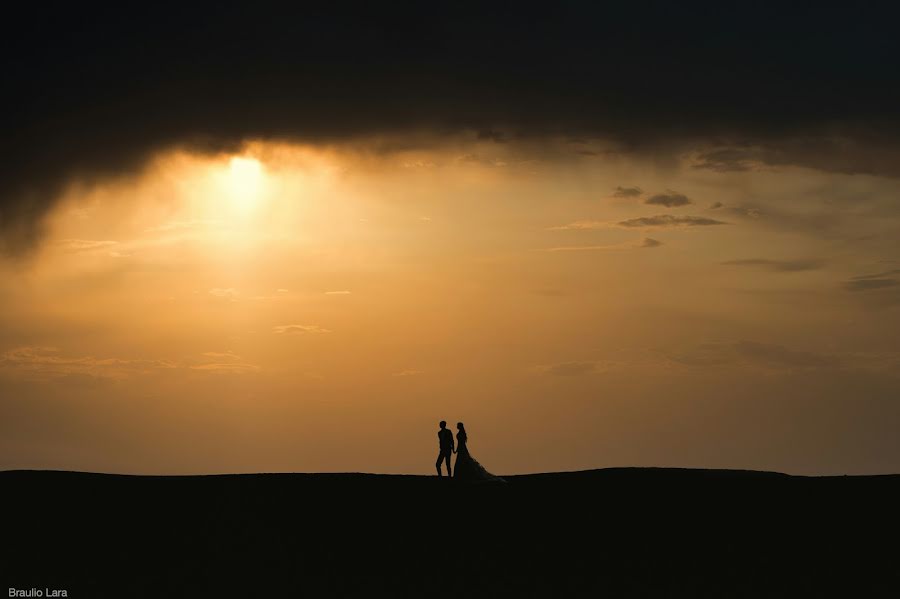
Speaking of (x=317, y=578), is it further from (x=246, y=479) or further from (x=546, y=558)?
(x=246, y=479)

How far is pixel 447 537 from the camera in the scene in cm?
2834

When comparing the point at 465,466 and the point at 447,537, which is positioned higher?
the point at 465,466

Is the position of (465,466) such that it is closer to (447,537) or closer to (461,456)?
(461,456)

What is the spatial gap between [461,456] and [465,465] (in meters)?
0.36

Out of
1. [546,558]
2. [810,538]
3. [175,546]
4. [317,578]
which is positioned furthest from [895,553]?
[175,546]

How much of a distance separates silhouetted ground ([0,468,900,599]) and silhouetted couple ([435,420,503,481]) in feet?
2.40

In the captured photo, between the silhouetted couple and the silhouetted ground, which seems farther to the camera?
the silhouetted couple

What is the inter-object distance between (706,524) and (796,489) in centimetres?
653

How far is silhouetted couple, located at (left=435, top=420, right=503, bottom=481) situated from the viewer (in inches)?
1457

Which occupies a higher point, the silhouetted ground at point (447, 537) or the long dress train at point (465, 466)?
the long dress train at point (465, 466)

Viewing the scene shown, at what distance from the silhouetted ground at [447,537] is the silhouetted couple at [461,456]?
0.73m

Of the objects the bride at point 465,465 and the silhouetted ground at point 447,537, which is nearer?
the silhouetted ground at point 447,537

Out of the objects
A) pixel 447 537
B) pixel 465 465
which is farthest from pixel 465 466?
pixel 447 537

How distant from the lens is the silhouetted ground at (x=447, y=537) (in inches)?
949
